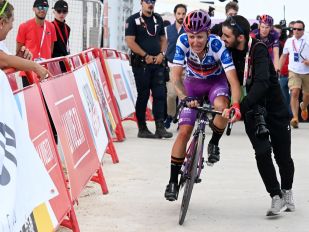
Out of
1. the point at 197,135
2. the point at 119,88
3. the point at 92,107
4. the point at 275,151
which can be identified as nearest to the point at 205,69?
the point at 197,135

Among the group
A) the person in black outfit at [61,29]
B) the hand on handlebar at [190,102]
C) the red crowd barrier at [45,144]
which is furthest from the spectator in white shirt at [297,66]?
the red crowd barrier at [45,144]

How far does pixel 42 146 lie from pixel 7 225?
62.0 inches

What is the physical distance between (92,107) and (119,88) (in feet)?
16.8

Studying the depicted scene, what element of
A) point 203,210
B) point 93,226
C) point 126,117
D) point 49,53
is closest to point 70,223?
point 93,226

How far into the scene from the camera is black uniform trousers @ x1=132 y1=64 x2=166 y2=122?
1275 centimetres

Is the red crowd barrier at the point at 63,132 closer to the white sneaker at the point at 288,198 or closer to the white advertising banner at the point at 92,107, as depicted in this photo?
the white advertising banner at the point at 92,107

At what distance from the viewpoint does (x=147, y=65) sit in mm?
12719

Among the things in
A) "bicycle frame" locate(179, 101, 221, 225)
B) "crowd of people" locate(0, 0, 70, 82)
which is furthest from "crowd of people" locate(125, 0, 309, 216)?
"crowd of people" locate(0, 0, 70, 82)

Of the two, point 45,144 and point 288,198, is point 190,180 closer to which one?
point 288,198

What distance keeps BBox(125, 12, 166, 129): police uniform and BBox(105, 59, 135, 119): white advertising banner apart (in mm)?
417

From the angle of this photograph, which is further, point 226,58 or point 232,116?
point 226,58

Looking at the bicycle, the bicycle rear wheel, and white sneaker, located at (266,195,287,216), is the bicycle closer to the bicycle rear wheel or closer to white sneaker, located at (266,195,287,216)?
the bicycle rear wheel

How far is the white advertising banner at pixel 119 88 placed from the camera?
1309cm

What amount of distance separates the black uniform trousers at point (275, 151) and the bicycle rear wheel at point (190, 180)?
18.9 inches
